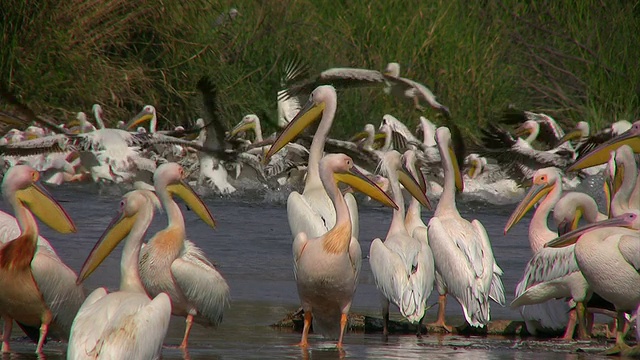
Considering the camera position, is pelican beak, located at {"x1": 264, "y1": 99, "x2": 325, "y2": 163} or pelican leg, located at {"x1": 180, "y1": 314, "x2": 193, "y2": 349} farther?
pelican beak, located at {"x1": 264, "y1": 99, "x2": 325, "y2": 163}

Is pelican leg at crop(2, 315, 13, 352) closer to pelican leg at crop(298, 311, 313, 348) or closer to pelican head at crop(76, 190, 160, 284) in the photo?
pelican head at crop(76, 190, 160, 284)

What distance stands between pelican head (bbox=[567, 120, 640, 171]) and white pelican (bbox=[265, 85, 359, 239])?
1974 millimetres

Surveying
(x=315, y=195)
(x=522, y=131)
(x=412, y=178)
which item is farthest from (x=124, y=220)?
(x=522, y=131)

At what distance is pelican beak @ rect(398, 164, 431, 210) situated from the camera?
7222 mm

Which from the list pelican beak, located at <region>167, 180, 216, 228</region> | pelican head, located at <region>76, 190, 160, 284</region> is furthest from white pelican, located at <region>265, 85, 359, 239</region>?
pelican head, located at <region>76, 190, 160, 284</region>

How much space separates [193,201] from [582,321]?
2.24 metres

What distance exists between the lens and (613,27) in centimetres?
1717

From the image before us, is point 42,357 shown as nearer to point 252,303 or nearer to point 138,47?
point 252,303

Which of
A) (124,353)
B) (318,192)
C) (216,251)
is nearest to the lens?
(124,353)

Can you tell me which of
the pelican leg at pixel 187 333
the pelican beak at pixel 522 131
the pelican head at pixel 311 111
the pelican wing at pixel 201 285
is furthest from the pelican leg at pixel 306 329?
the pelican beak at pixel 522 131

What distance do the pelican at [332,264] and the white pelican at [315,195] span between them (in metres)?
0.44

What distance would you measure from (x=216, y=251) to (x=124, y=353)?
19.6 ft

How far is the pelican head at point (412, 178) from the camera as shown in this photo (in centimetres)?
723

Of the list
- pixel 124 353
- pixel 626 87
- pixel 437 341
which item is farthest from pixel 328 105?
pixel 626 87
